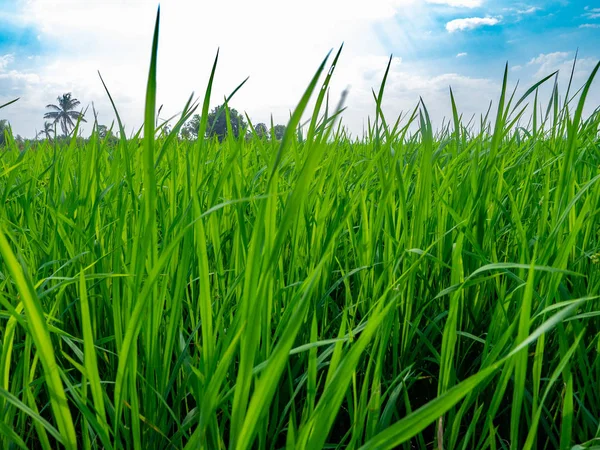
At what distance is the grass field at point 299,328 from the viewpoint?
0.40 m

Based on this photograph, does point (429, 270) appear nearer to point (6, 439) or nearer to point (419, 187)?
point (419, 187)

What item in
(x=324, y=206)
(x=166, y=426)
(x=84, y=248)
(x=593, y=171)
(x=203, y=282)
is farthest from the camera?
(x=593, y=171)

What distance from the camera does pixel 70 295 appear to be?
84cm

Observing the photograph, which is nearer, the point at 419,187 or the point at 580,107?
the point at 580,107

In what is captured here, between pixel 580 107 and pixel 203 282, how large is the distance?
1.75ft

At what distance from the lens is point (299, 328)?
58 cm

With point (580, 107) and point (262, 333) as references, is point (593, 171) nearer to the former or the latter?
point (580, 107)

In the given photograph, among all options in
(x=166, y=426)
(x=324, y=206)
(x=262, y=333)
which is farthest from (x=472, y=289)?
(x=166, y=426)

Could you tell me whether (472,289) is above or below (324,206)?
below

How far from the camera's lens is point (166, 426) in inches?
22.6

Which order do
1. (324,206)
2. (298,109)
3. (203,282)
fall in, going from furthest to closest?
(324,206), (203,282), (298,109)

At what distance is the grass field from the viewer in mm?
399

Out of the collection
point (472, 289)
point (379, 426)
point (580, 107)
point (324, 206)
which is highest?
point (580, 107)

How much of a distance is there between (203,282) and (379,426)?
0.93ft
